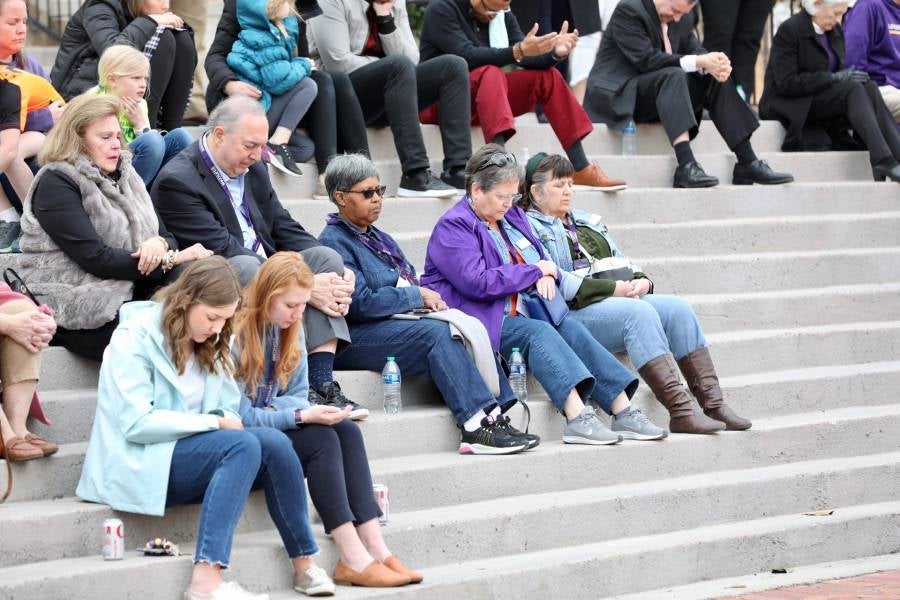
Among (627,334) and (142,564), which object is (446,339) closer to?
(627,334)

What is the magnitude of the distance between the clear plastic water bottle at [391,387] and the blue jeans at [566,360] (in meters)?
0.59

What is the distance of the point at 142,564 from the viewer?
529 centimetres

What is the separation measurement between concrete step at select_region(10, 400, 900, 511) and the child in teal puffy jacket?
6.54 feet

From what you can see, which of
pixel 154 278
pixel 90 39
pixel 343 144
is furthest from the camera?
pixel 343 144

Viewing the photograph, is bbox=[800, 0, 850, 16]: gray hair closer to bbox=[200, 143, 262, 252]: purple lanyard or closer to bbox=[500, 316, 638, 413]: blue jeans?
bbox=[500, 316, 638, 413]: blue jeans

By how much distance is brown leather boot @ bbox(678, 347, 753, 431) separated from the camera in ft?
24.1

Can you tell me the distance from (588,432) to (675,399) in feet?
1.87

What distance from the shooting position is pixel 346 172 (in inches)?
268

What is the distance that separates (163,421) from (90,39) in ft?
10.4

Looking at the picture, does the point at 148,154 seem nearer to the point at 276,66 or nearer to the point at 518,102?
the point at 276,66

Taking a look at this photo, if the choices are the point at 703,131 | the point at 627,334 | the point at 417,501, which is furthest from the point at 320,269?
the point at 703,131

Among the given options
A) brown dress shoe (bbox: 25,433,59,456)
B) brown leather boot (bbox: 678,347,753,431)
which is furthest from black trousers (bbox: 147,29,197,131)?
brown leather boot (bbox: 678,347,753,431)

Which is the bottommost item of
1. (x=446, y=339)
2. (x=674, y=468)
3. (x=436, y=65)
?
(x=674, y=468)

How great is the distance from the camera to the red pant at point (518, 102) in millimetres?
8844
